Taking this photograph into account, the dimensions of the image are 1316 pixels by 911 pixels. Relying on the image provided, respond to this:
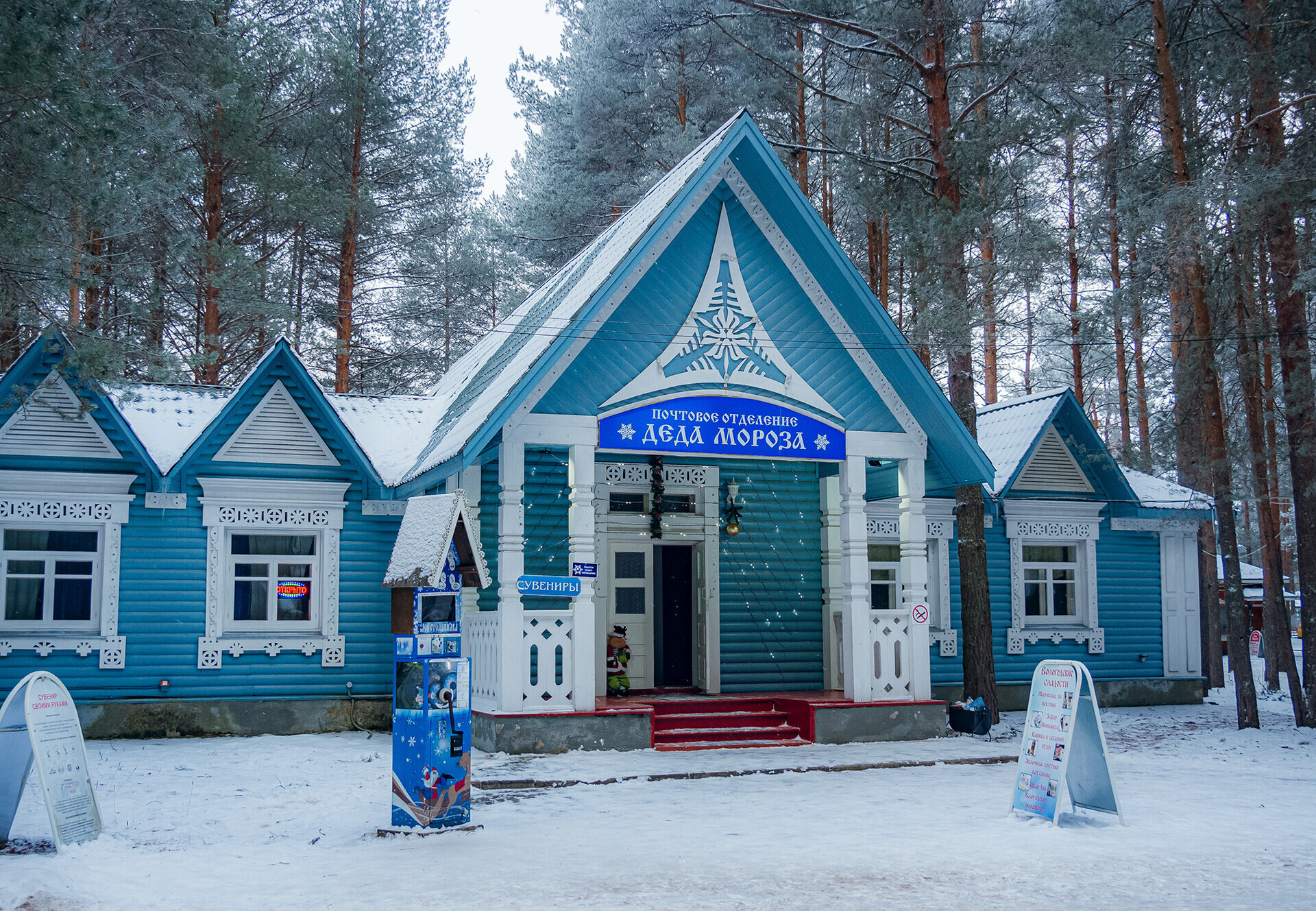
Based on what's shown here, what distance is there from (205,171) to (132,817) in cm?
1429

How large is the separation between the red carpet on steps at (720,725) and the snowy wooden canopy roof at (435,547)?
432 centimetres

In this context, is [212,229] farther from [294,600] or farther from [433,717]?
[433,717]

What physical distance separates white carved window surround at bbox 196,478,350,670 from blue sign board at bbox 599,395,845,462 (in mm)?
4074

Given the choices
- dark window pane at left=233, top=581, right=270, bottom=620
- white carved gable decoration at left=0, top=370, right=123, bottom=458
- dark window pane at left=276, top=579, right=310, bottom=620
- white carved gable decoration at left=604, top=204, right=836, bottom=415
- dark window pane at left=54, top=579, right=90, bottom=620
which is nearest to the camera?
white carved gable decoration at left=604, top=204, right=836, bottom=415

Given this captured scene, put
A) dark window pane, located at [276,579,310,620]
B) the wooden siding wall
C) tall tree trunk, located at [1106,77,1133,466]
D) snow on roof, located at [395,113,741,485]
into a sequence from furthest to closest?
the wooden siding wall → tall tree trunk, located at [1106,77,1133,466] → dark window pane, located at [276,579,310,620] → snow on roof, located at [395,113,741,485]

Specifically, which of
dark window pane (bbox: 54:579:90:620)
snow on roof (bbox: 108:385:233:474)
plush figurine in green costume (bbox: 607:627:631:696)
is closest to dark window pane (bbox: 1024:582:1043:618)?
plush figurine in green costume (bbox: 607:627:631:696)

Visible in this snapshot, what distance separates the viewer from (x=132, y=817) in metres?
7.86

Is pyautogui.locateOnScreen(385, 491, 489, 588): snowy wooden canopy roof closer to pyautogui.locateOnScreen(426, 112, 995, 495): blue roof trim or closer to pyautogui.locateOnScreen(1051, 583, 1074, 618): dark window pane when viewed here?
pyautogui.locateOnScreen(426, 112, 995, 495): blue roof trim

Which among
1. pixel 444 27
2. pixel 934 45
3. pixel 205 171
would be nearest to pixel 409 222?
pixel 444 27

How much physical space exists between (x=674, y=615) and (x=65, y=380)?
773 cm

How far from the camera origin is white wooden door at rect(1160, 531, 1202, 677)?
17.0 meters

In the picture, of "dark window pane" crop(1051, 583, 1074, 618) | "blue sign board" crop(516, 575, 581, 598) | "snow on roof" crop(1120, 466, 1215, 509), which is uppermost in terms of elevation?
"snow on roof" crop(1120, 466, 1215, 509)

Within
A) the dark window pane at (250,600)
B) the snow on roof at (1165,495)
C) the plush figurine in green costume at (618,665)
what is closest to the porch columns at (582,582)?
the plush figurine in green costume at (618,665)

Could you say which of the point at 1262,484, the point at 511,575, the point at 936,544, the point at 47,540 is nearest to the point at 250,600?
the point at 47,540
